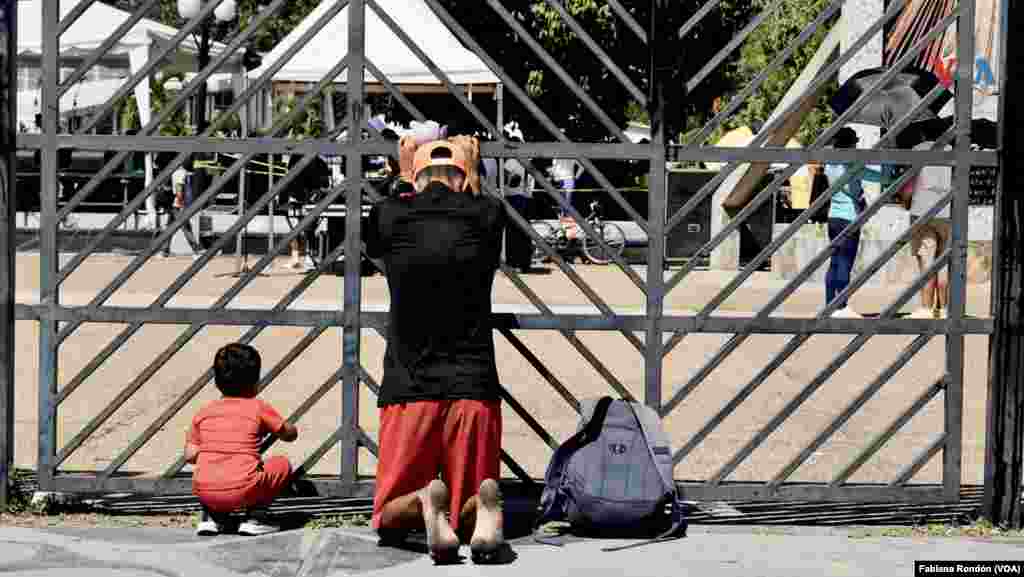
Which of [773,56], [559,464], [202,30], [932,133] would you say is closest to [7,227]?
[559,464]

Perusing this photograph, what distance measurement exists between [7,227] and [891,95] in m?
9.61

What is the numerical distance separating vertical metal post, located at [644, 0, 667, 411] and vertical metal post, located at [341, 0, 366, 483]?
1265mm

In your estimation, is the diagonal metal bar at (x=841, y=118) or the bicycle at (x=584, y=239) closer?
the diagonal metal bar at (x=841, y=118)

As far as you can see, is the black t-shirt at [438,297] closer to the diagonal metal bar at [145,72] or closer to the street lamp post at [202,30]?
the diagonal metal bar at [145,72]

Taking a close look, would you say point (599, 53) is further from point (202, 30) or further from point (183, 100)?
point (202, 30)

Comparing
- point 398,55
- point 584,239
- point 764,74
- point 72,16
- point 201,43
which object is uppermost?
point 201,43

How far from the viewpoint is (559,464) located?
7.05 metres

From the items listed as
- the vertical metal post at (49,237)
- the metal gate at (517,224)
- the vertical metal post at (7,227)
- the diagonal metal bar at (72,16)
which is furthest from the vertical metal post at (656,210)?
the vertical metal post at (7,227)

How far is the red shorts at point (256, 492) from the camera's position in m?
6.86

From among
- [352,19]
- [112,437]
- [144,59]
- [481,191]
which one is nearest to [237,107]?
[352,19]

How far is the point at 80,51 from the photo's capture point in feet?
77.5

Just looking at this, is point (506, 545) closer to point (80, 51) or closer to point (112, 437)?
point (112, 437)

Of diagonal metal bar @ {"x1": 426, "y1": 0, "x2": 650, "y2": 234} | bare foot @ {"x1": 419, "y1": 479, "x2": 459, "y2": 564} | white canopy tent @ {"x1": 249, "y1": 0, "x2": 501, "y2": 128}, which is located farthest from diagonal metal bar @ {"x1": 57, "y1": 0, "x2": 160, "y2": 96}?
white canopy tent @ {"x1": 249, "y1": 0, "x2": 501, "y2": 128}

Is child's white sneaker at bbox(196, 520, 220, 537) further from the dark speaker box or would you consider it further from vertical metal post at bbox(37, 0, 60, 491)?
the dark speaker box
